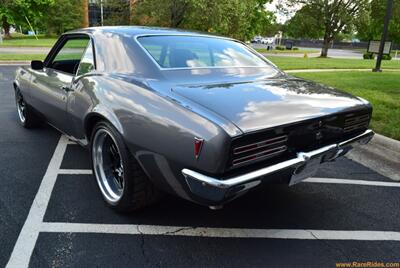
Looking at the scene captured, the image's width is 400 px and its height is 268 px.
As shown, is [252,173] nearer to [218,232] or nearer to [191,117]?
[191,117]

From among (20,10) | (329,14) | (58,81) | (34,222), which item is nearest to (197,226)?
(34,222)

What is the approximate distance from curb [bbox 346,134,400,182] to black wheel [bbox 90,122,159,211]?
8.80ft

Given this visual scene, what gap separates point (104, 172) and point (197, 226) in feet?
3.05

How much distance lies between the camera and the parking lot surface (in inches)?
93.3

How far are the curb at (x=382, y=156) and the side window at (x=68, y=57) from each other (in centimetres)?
342

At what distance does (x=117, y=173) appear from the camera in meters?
2.97

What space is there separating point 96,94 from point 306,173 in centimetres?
172

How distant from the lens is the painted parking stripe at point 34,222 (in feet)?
7.57

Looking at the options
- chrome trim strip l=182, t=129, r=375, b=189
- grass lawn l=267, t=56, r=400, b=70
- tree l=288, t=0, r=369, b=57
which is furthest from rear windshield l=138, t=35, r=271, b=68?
tree l=288, t=0, r=369, b=57

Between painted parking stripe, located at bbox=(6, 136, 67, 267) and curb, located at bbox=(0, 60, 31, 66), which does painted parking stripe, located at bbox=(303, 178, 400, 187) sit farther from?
curb, located at bbox=(0, 60, 31, 66)

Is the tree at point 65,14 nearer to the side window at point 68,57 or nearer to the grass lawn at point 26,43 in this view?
the grass lawn at point 26,43

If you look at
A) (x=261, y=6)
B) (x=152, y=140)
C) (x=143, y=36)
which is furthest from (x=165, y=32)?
(x=261, y=6)

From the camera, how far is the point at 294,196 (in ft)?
10.8

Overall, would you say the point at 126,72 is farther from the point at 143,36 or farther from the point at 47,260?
the point at 47,260
